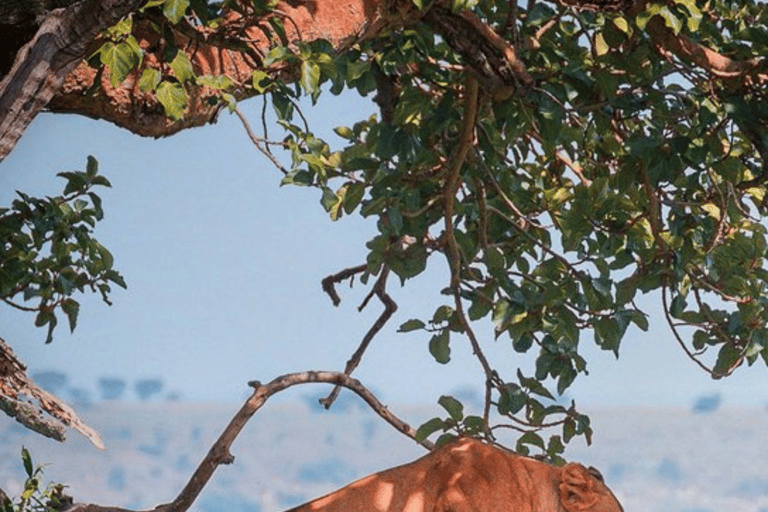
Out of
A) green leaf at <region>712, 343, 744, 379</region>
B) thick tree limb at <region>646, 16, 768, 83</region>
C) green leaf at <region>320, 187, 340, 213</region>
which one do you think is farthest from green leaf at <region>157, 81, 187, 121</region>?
green leaf at <region>712, 343, 744, 379</region>

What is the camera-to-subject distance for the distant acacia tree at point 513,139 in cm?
312

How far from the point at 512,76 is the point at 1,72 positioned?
129 centimetres

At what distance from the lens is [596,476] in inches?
99.3

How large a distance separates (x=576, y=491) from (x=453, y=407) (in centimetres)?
115

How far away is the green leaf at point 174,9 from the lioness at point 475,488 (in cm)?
103

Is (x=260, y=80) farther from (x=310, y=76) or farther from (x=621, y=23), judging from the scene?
(x=621, y=23)

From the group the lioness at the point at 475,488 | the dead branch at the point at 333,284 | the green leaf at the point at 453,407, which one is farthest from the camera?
the dead branch at the point at 333,284

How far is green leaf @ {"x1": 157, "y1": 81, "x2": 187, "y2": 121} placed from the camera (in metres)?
2.84

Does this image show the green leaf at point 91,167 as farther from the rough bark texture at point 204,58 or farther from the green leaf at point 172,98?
the green leaf at point 172,98

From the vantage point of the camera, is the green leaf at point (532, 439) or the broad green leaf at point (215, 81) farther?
the green leaf at point (532, 439)

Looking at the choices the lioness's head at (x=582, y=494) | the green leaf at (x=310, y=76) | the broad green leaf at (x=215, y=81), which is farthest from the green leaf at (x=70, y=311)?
the lioness's head at (x=582, y=494)

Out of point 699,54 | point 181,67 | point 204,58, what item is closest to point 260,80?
point 204,58

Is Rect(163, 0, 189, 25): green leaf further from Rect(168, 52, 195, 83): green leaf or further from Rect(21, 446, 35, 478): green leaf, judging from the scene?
Rect(21, 446, 35, 478): green leaf

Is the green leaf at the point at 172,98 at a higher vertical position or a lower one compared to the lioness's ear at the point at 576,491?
higher
